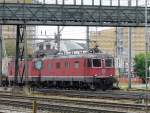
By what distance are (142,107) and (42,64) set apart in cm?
2902

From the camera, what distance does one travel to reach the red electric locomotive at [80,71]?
47.2m

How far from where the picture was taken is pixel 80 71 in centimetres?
Answer: 4784

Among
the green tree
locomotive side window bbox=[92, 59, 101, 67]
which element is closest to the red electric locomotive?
locomotive side window bbox=[92, 59, 101, 67]

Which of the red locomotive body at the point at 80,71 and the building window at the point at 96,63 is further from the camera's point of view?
the building window at the point at 96,63

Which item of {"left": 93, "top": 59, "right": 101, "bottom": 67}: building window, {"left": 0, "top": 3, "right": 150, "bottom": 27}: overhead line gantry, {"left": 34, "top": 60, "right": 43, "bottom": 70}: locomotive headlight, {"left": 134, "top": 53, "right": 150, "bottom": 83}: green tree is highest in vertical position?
{"left": 0, "top": 3, "right": 150, "bottom": 27}: overhead line gantry

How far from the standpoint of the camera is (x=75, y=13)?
47.6 meters

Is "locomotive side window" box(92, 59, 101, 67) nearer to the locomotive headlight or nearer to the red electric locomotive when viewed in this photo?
the red electric locomotive

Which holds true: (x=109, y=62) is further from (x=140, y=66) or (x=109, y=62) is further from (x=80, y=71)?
(x=140, y=66)

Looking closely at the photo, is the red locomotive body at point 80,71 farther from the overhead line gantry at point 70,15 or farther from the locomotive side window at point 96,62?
the overhead line gantry at point 70,15

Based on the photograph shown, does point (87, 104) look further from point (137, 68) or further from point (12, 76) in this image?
point (137, 68)

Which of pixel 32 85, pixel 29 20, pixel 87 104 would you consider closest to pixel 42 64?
pixel 32 85

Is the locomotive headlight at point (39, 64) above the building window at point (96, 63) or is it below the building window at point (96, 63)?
below

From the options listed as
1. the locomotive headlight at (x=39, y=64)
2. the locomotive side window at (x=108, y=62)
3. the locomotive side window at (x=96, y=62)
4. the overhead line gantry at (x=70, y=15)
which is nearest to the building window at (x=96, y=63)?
the locomotive side window at (x=96, y=62)

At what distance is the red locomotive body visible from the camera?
155 feet
